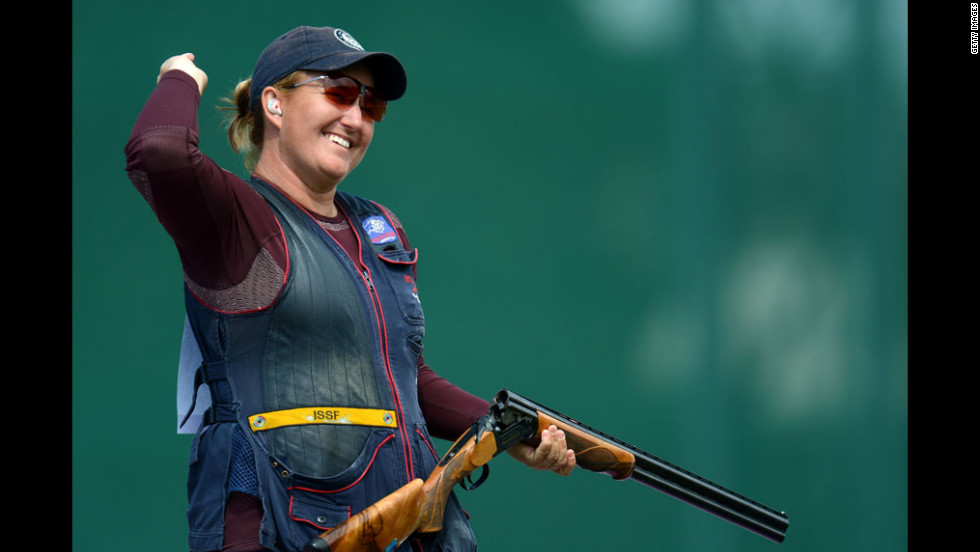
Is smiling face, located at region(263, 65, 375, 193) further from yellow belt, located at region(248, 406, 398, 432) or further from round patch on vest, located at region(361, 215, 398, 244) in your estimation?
yellow belt, located at region(248, 406, 398, 432)

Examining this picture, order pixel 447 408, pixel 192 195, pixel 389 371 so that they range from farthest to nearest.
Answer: pixel 447 408 → pixel 389 371 → pixel 192 195

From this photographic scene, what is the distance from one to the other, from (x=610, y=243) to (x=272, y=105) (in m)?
1.91

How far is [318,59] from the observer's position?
1949mm

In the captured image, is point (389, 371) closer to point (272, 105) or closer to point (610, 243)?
point (272, 105)

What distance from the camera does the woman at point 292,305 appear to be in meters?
1.69

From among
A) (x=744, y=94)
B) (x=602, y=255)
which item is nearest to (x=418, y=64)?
(x=602, y=255)

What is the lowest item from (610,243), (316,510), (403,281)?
(316,510)

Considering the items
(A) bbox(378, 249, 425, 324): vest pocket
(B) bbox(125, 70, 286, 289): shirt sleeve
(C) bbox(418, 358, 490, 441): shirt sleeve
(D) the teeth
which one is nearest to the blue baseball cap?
(D) the teeth

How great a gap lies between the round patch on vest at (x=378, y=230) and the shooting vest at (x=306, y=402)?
0.45 feet

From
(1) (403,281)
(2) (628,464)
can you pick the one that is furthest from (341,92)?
(2) (628,464)

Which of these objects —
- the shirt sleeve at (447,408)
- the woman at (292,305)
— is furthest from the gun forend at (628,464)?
the woman at (292,305)

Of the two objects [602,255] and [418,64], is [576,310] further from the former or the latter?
[418,64]

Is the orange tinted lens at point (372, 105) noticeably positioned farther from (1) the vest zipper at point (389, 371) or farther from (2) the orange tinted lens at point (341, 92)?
(1) the vest zipper at point (389, 371)

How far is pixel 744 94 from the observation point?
12.6 ft
